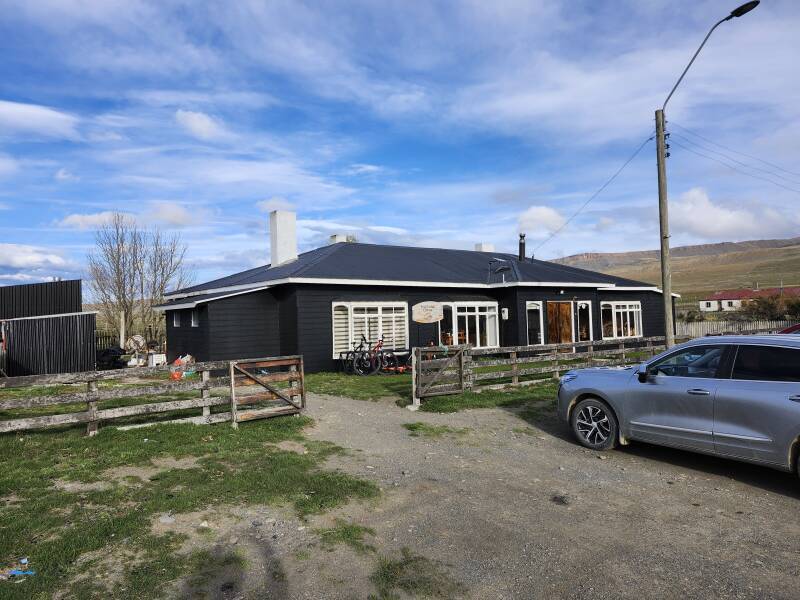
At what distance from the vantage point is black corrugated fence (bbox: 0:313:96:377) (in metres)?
20.8

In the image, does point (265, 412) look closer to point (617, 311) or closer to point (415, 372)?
point (415, 372)

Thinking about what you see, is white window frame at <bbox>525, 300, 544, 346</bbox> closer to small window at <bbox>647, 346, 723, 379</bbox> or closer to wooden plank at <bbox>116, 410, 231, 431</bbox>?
small window at <bbox>647, 346, 723, 379</bbox>

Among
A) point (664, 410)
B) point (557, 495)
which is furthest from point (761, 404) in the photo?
point (557, 495)

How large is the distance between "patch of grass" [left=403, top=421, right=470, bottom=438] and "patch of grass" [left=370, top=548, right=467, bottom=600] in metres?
4.61

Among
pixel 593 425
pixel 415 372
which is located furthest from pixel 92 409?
pixel 593 425

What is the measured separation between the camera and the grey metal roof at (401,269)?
63.7 ft

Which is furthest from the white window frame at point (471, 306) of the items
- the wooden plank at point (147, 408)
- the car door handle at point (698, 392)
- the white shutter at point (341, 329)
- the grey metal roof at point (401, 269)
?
the car door handle at point (698, 392)

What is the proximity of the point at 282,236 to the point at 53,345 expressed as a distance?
31.3ft

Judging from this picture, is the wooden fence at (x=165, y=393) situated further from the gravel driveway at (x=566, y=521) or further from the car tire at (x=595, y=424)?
the car tire at (x=595, y=424)

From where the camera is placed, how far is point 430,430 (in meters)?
9.32

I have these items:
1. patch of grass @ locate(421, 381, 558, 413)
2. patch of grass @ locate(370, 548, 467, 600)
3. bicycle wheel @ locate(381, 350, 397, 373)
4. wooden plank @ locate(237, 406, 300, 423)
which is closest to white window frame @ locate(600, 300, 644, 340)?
bicycle wheel @ locate(381, 350, 397, 373)

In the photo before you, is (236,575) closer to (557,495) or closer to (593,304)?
(557,495)

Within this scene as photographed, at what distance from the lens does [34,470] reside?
6512 millimetres

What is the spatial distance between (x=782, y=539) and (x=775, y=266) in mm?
169303
